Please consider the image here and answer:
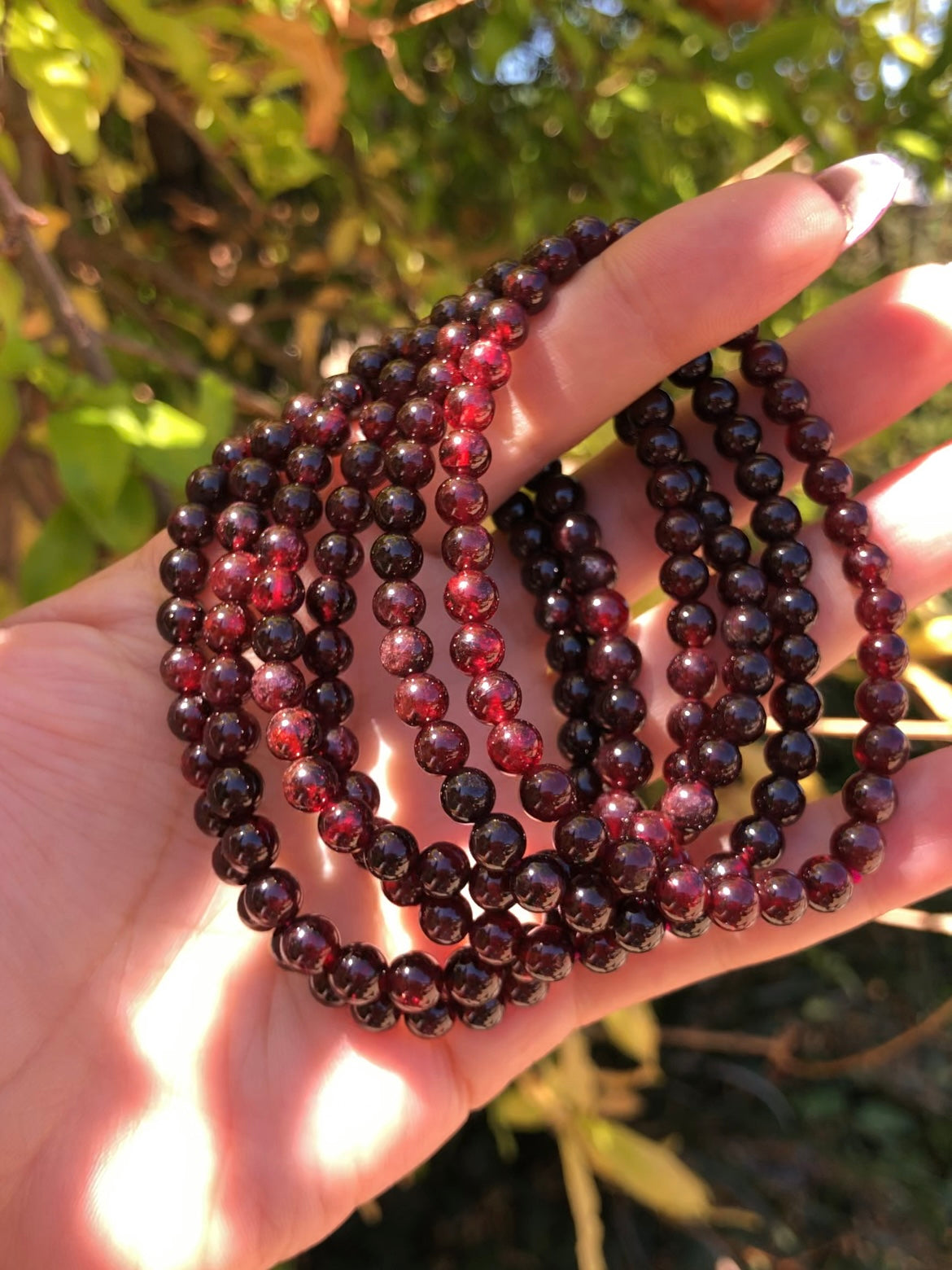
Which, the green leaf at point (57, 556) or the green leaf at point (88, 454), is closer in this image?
the green leaf at point (88, 454)

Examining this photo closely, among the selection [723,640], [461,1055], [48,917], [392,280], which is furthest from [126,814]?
[392,280]

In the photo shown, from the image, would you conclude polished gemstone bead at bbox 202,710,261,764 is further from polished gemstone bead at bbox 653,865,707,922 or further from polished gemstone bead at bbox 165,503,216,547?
polished gemstone bead at bbox 653,865,707,922

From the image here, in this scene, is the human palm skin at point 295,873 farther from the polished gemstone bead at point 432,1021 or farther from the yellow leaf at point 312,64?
the yellow leaf at point 312,64

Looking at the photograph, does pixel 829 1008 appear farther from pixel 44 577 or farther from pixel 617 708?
pixel 44 577

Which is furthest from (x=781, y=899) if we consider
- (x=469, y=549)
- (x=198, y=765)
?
(x=198, y=765)

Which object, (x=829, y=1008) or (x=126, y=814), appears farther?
(x=829, y=1008)

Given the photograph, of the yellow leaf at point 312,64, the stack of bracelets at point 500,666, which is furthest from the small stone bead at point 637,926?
the yellow leaf at point 312,64
